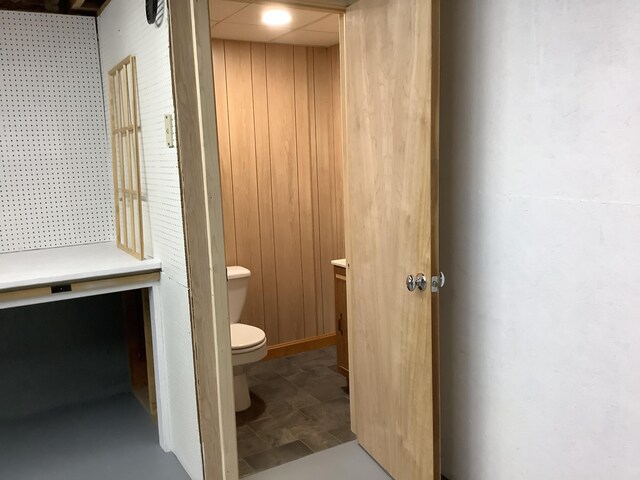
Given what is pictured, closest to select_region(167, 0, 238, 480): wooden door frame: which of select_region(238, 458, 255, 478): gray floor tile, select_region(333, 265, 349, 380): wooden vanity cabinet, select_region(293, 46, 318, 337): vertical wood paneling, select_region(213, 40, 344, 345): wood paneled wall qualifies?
select_region(238, 458, 255, 478): gray floor tile

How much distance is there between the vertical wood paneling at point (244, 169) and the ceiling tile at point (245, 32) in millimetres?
90

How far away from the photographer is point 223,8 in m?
2.67

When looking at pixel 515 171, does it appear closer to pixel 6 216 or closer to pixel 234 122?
pixel 234 122

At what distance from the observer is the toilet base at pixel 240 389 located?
295 cm

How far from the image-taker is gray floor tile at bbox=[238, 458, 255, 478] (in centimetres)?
240

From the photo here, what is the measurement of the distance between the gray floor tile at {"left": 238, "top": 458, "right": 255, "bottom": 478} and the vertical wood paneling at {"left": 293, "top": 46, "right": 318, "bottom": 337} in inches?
56.4

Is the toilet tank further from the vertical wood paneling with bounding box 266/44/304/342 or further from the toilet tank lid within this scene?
the vertical wood paneling with bounding box 266/44/304/342

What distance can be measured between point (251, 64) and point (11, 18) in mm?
1297

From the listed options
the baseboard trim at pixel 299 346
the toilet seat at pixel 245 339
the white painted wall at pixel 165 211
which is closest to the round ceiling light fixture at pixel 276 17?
the white painted wall at pixel 165 211

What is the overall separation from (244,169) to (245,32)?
2.63ft

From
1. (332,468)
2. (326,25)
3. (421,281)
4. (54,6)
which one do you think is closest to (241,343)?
(332,468)

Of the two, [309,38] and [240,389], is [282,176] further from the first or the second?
[240,389]

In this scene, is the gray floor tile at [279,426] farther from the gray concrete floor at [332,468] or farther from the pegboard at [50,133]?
the pegboard at [50,133]

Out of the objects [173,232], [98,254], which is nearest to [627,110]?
[173,232]
